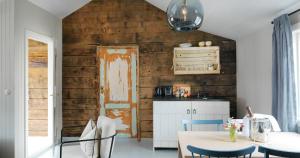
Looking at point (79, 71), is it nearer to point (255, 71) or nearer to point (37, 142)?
point (37, 142)

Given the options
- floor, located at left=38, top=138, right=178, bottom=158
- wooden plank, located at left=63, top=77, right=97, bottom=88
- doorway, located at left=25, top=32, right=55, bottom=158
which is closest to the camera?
floor, located at left=38, top=138, right=178, bottom=158

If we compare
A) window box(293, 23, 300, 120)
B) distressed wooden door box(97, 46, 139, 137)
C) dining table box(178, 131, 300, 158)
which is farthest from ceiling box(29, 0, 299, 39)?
dining table box(178, 131, 300, 158)

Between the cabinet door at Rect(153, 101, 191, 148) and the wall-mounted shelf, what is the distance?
0.81m

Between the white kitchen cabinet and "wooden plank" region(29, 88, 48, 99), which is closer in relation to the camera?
the white kitchen cabinet

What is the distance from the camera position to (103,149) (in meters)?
2.57

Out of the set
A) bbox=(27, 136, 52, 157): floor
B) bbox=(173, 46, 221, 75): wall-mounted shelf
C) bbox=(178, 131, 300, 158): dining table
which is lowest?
bbox=(27, 136, 52, 157): floor

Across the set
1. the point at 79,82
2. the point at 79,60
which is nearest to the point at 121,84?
the point at 79,82

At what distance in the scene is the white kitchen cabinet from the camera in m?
4.06

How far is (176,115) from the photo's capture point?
13.4 feet

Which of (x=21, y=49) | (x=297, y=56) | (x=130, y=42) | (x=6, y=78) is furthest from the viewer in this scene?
(x=130, y=42)

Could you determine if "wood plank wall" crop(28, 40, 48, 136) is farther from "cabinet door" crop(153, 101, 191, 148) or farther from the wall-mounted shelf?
the wall-mounted shelf

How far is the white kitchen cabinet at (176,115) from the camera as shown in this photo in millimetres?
4059

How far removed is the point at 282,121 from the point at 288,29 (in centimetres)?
101

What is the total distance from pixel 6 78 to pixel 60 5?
1.74m
